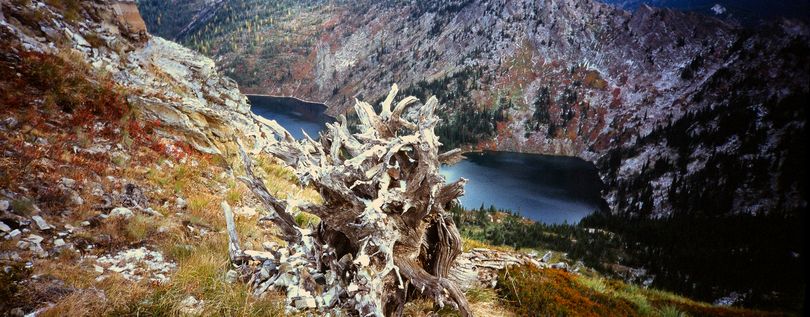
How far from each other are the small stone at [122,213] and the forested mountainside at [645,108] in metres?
56.1

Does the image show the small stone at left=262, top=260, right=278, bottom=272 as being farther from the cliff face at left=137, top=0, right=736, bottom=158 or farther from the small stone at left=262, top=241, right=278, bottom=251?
the cliff face at left=137, top=0, right=736, bottom=158

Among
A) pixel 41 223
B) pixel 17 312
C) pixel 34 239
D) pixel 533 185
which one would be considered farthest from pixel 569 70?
pixel 17 312

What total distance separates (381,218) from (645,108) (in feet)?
482

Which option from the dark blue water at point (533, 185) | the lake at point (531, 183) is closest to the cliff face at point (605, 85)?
the lake at point (531, 183)

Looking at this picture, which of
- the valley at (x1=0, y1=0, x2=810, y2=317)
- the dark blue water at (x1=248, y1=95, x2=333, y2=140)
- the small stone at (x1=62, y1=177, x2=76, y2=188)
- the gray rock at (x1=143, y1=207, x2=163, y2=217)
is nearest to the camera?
the valley at (x1=0, y1=0, x2=810, y2=317)

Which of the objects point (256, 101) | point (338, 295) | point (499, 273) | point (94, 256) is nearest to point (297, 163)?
point (338, 295)

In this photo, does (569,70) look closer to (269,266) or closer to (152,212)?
(152,212)

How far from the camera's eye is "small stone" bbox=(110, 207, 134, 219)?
652 cm

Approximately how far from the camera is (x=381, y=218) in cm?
515

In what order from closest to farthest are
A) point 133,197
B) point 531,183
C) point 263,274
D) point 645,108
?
point 263,274
point 133,197
point 531,183
point 645,108

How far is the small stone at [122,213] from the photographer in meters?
6.52

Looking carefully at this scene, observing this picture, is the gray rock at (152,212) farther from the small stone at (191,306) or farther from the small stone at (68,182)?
the small stone at (191,306)

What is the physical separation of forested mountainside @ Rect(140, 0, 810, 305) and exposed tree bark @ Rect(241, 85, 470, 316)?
52.9 metres

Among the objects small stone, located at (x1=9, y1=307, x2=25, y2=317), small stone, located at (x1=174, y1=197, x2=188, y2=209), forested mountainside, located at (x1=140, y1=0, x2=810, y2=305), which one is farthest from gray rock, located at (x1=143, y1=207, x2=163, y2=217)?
forested mountainside, located at (x1=140, y1=0, x2=810, y2=305)
